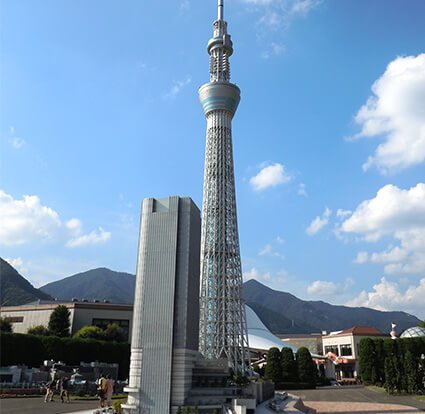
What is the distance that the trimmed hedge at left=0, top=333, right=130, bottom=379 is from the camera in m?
46.0

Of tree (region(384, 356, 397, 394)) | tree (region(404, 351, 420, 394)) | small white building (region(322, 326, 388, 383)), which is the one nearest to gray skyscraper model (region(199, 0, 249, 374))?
tree (region(384, 356, 397, 394))

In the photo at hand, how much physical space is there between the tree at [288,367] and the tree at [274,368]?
48cm

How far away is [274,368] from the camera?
51.6 metres

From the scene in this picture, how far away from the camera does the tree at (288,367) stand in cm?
5131

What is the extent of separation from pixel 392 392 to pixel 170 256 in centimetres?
3144

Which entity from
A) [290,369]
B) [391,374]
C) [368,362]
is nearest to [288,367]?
[290,369]

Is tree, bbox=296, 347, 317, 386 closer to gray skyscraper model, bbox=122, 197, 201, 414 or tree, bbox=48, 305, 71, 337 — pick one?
tree, bbox=48, 305, 71, 337

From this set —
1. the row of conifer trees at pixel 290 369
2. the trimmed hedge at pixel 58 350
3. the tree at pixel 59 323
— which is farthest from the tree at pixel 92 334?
the row of conifer trees at pixel 290 369

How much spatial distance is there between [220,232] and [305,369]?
1944 cm

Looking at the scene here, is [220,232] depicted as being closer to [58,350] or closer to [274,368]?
[274,368]

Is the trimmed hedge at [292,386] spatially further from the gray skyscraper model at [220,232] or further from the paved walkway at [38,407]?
the paved walkway at [38,407]

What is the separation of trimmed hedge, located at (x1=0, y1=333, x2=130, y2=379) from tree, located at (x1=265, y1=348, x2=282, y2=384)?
1767 centimetres

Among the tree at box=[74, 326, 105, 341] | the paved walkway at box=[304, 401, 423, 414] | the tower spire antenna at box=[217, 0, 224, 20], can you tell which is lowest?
the paved walkway at box=[304, 401, 423, 414]

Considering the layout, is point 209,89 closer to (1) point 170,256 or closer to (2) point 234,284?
(2) point 234,284
